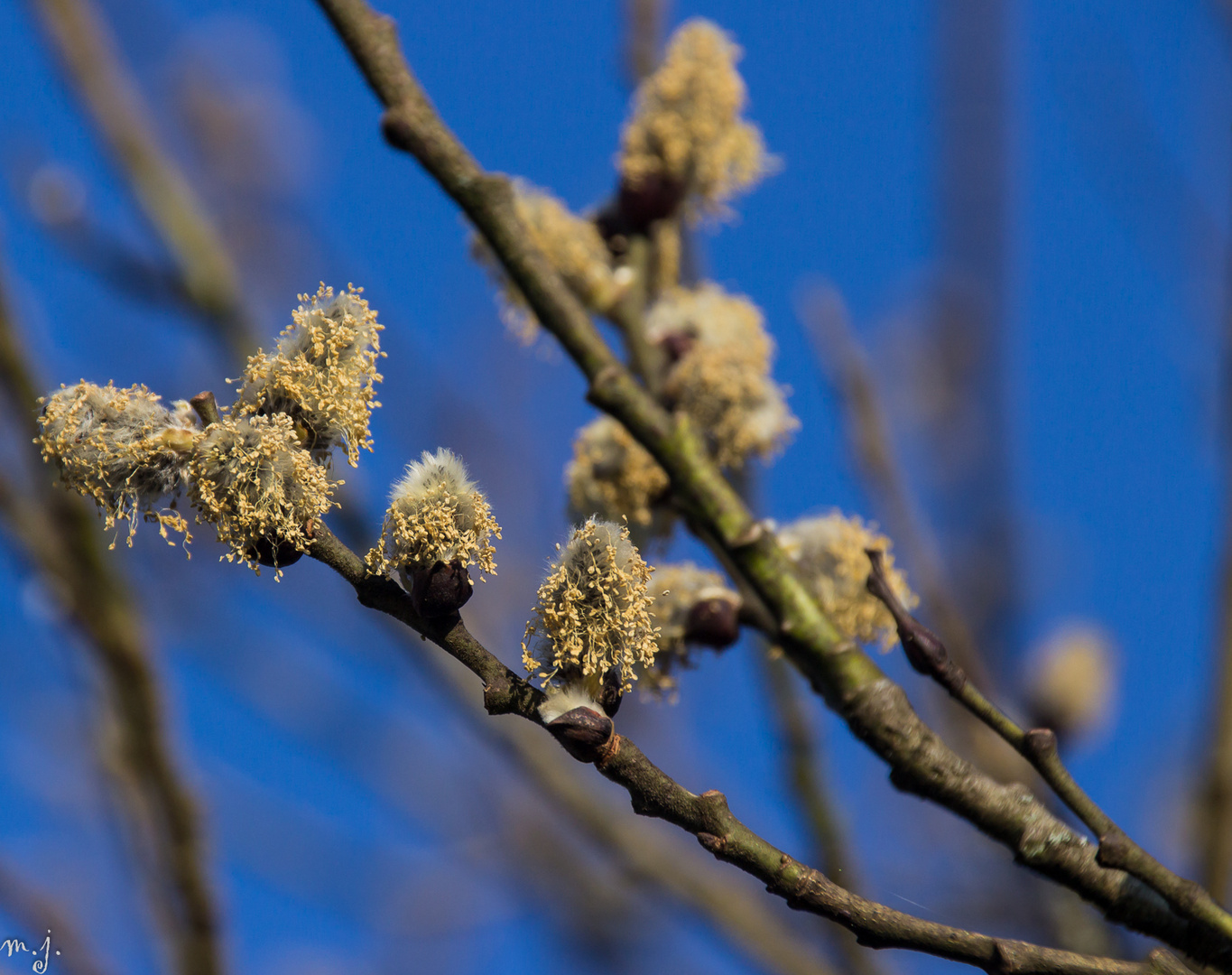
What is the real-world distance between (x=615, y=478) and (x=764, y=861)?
3.16 ft

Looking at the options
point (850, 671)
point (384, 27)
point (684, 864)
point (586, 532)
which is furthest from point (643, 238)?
point (684, 864)

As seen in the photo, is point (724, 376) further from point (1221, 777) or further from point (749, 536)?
point (1221, 777)

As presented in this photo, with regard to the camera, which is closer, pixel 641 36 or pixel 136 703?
pixel 136 703

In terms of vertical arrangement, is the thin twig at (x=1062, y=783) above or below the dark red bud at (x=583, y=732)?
above

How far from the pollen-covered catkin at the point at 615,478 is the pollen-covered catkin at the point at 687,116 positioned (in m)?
0.62

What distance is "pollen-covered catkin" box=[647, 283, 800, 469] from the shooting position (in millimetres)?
2090

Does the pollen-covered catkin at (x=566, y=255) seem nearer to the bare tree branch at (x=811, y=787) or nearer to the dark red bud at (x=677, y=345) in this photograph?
the dark red bud at (x=677, y=345)

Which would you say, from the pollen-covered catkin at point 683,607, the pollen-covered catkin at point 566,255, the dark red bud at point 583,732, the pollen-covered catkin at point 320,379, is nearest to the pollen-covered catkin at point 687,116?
the pollen-covered catkin at point 566,255

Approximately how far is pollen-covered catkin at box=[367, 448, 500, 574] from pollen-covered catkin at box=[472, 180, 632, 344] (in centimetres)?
106

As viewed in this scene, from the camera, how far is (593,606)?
3.81 ft

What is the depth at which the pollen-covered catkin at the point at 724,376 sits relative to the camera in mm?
2090

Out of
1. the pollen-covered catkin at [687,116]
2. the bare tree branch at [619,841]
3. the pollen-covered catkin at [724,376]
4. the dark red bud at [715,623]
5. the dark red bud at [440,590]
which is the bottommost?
the dark red bud at [440,590]

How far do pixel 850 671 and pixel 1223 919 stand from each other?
21.0 inches

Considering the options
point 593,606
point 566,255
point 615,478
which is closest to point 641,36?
point 566,255
